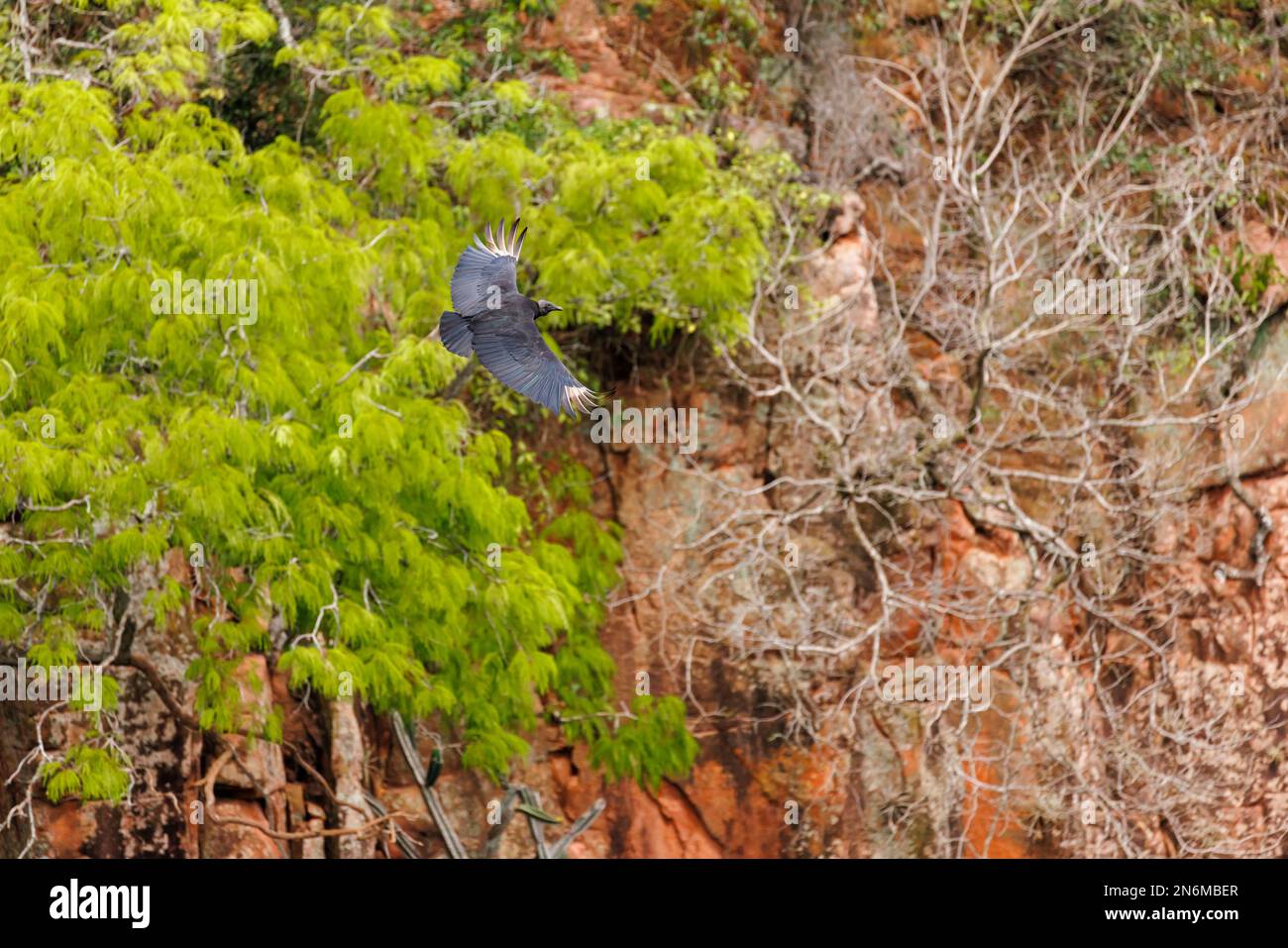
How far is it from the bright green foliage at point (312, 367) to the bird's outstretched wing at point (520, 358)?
84.4 inches

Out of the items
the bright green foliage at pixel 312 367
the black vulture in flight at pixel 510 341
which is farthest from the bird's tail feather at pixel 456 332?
the bright green foliage at pixel 312 367

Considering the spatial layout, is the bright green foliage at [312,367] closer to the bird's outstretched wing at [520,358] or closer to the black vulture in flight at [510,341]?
the black vulture in flight at [510,341]

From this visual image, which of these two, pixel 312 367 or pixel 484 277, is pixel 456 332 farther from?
pixel 312 367

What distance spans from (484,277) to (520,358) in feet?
1.68

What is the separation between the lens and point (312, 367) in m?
11.4

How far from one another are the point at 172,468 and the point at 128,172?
1.85m

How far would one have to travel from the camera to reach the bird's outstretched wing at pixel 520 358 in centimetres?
906

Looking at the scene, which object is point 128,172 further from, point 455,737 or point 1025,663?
point 1025,663

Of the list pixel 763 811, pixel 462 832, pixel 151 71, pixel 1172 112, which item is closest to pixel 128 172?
pixel 151 71

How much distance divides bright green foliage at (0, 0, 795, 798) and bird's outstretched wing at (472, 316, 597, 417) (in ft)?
7.04

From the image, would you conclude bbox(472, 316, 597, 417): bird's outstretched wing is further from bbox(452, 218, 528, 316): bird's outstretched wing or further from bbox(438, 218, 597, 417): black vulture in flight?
bbox(452, 218, 528, 316): bird's outstretched wing

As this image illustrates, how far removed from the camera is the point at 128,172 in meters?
11.1

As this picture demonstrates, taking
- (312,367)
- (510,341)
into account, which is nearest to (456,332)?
(510,341)

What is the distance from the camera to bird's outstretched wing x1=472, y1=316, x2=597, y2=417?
9.06 meters
